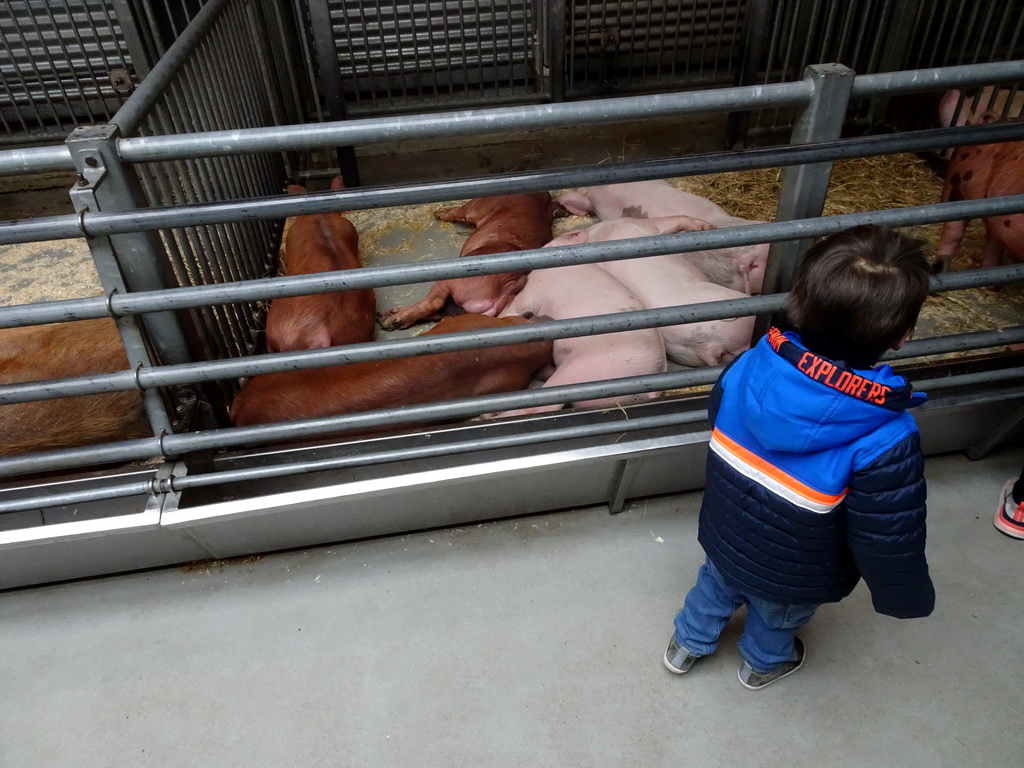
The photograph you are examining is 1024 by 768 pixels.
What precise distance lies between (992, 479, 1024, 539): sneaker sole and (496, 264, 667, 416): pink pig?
1235 mm

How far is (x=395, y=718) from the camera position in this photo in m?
2.02

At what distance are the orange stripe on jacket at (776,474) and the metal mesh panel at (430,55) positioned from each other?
3.50 metres

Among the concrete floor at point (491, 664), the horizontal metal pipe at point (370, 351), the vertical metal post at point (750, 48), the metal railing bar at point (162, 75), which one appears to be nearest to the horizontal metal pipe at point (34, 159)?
the metal railing bar at point (162, 75)

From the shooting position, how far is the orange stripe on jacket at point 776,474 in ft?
4.89

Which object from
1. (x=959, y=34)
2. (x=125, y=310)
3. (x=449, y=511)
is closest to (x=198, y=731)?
(x=449, y=511)

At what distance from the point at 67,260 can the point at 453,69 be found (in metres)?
2.68

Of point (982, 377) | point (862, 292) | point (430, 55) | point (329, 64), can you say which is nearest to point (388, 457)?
point (862, 292)

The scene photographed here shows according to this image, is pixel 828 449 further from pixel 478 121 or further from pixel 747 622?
pixel 478 121

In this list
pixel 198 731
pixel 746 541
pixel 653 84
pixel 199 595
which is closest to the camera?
pixel 746 541

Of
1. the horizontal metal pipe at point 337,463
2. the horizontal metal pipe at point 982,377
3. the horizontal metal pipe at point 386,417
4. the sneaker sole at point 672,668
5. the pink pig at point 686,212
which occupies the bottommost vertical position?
the sneaker sole at point 672,668

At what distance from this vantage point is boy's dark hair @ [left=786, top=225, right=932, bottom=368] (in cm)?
129

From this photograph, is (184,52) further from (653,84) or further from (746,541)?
(653,84)

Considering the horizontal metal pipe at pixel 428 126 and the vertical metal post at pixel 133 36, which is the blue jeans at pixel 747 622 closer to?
the horizontal metal pipe at pixel 428 126

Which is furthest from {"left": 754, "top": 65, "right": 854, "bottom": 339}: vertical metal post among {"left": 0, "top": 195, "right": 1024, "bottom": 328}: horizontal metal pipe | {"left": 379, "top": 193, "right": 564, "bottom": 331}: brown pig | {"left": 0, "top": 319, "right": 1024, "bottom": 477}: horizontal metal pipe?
{"left": 379, "top": 193, "right": 564, "bottom": 331}: brown pig
